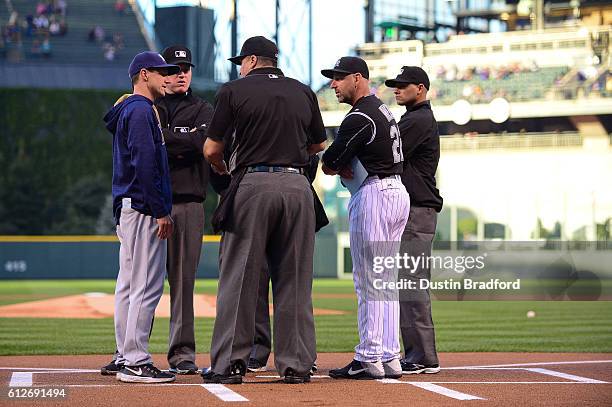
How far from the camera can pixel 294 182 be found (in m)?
6.48

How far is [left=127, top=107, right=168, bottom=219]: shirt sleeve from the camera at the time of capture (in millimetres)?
6465

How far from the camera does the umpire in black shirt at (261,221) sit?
6.40 meters

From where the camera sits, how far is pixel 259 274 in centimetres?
646

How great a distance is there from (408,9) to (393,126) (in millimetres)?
48928

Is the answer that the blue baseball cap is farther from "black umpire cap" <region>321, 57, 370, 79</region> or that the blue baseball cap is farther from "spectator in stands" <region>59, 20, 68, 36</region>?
"spectator in stands" <region>59, 20, 68, 36</region>

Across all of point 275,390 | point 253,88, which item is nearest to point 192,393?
point 275,390

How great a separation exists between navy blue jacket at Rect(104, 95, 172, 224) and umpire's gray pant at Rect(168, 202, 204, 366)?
1.95ft

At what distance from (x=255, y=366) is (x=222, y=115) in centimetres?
177

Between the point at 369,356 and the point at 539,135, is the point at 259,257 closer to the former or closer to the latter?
the point at 369,356

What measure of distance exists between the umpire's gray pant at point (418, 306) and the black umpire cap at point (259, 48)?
4.74 feet

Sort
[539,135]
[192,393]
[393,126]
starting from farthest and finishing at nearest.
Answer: [539,135] < [393,126] < [192,393]

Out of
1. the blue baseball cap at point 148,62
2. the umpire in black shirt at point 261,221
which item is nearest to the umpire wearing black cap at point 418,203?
the umpire in black shirt at point 261,221

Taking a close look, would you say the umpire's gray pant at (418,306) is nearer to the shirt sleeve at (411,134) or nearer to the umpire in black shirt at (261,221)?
the shirt sleeve at (411,134)

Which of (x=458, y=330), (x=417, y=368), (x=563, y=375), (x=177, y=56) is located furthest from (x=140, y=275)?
(x=458, y=330)
